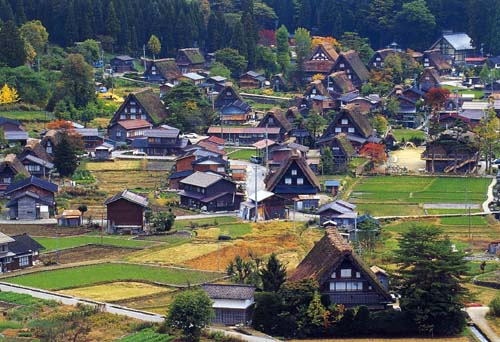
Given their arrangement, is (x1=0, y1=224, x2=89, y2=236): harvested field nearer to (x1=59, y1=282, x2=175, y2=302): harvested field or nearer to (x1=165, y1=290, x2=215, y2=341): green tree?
(x1=59, y1=282, x2=175, y2=302): harvested field

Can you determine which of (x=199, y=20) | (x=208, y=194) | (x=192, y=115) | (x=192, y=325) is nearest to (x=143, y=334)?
(x=192, y=325)

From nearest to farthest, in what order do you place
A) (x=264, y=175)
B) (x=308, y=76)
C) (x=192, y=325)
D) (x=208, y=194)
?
1. (x=192, y=325)
2. (x=208, y=194)
3. (x=264, y=175)
4. (x=308, y=76)

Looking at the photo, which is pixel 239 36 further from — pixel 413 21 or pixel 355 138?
pixel 355 138

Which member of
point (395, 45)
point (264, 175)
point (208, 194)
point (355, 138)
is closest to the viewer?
A: point (208, 194)

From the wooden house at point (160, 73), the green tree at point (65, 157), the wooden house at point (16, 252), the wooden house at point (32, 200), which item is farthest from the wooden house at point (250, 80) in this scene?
the wooden house at point (16, 252)

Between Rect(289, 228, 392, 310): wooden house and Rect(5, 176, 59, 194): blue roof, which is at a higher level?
Rect(5, 176, 59, 194): blue roof

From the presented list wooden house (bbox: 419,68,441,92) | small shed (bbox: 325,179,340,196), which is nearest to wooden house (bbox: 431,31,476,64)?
wooden house (bbox: 419,68,441,92)

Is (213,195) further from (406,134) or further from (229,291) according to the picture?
(406,134)

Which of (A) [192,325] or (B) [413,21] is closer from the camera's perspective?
(A) [192,325]
